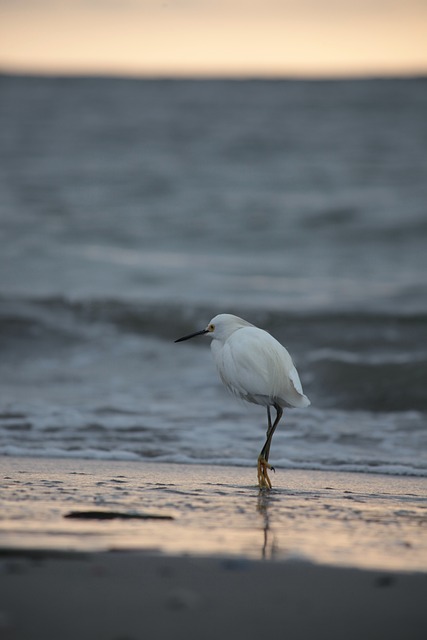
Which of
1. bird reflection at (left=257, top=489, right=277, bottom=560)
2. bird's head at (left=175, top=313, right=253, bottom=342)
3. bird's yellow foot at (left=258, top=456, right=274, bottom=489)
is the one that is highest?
bird's head at (left=175, top=313, right=253, bottom=342)

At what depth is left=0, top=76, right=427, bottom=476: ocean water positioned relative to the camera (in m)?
6.62

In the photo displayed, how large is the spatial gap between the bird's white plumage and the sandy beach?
1.94ft

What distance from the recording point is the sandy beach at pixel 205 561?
256 cm

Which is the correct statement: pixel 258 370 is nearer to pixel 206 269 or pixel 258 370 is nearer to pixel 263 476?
pixel 263 476

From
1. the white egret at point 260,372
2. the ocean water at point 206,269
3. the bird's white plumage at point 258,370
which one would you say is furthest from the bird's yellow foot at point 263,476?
the ocean water at point 206,269

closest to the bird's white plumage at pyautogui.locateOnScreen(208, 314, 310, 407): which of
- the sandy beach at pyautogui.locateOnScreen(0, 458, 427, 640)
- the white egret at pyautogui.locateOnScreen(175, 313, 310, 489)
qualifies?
the white egret at pyautogui.locateOnScreen(175, 313, 310, 489)

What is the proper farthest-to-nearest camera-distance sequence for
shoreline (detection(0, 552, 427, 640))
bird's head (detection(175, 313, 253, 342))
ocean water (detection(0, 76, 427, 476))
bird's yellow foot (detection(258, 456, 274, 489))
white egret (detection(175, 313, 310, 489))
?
ocean water (detection(0, 76, 427, 476)), bird's head (detection(175, 313, 253, 342)), white egret (detection(175, 313, 310, 489)), bird's yellow foot (detection(258, 456, 274, 489)), shoreline (detection(0, 552, 427, 640))

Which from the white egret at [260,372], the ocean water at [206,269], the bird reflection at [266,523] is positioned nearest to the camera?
the bird reflection at [266,523]

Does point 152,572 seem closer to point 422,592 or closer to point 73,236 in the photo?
point 422,592

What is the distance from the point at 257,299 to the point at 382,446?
249 inches

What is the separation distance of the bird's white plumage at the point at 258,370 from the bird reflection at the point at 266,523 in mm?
617

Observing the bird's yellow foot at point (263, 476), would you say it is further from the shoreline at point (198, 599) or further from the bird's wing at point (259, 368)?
the shoreline at point (198, 599)

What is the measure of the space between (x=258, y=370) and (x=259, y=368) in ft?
0.04

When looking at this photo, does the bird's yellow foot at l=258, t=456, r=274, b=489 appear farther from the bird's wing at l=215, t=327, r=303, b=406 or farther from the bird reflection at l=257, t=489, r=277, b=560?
the bird's wing at l=215, t=327, r=303, b=406
